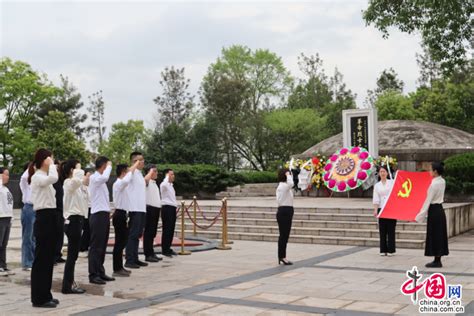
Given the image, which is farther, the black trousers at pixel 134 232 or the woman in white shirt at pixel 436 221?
the black trousers at pixel 134 232

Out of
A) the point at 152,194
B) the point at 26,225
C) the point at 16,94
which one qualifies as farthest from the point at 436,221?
the point at 16,94

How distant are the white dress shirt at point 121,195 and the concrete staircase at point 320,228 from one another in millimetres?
4869

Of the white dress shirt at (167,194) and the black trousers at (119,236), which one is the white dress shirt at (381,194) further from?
the black trousers at (119,236)

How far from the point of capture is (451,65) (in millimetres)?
15555

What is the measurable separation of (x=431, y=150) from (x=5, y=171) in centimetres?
1385

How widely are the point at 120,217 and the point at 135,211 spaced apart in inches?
15.5

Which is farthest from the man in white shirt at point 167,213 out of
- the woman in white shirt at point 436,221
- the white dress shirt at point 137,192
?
the woman in white shirt at point 436,221

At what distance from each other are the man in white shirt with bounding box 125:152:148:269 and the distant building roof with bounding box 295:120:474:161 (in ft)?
39.8

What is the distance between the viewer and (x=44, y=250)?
19.4 ft

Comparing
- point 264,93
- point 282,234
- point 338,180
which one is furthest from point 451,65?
point 264,93

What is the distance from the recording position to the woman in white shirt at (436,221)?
319 inches

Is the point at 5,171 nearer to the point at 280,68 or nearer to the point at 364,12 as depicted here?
the point at 364,12

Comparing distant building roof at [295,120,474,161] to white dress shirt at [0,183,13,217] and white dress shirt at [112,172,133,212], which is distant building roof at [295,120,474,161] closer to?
white dress shirt at [112,172,133,212]

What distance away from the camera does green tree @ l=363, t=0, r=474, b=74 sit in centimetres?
1453
